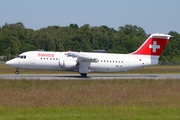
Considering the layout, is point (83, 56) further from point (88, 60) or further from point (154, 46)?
point (154, 46)

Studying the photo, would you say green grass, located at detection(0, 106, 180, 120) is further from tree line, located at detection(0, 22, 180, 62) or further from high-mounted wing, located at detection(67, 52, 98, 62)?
tree line, located at detection(0, 22, 180, 62)

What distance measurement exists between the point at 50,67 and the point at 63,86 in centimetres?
1288

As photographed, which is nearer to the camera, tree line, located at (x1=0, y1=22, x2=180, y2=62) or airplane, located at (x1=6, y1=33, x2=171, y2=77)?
airplane, located at (x1=6, y1=33, x2=171, y2=77)

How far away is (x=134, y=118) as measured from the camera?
49.9 ft

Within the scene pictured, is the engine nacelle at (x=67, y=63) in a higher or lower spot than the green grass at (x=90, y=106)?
higher

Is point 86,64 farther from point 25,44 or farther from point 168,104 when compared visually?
point 25,44

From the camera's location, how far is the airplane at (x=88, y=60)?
41.0 m

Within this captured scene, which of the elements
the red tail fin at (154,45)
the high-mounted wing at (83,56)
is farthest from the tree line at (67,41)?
the red tail fin at (154,45)

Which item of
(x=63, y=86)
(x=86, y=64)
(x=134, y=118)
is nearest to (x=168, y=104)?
(x=134, y=118)

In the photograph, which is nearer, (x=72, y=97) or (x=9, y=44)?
(x=72, y=97)

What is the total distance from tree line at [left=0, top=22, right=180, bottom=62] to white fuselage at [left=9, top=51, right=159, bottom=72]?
55.1m

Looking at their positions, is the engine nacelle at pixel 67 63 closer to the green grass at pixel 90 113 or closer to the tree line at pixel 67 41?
the green grass at pixel 90 113

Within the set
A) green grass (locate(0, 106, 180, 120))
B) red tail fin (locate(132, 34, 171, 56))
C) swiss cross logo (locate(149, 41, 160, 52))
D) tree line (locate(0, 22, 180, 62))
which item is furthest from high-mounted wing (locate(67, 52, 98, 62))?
tree line (locate(0, 22, 180, 62))

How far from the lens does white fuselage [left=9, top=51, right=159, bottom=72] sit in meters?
40.9
